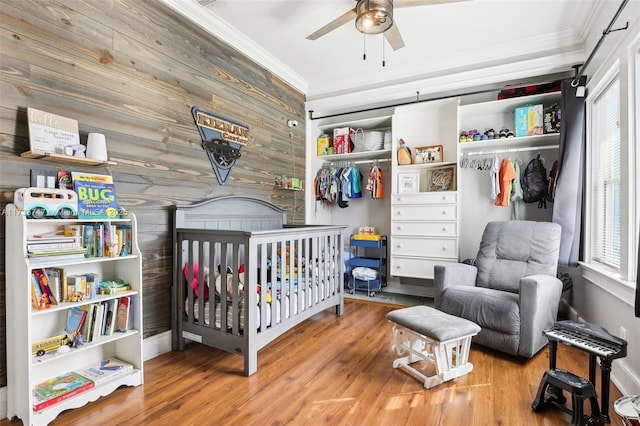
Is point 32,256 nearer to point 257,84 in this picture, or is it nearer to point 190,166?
point 190,166

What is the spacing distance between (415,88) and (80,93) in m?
3.14

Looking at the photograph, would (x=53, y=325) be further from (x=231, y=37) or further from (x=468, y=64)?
(x=468, y=64)

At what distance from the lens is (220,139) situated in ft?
9.40

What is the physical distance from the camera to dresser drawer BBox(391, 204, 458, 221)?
135 inches

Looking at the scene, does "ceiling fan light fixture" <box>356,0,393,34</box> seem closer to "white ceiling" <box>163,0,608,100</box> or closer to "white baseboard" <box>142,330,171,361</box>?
"white ceiling" <box>163,0,608,100</box>

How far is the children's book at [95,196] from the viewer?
1778 millimetres

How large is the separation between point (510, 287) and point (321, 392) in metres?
1.81

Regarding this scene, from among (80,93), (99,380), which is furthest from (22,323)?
(80,93)

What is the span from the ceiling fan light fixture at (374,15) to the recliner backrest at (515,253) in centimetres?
195

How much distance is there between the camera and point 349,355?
2.32 m

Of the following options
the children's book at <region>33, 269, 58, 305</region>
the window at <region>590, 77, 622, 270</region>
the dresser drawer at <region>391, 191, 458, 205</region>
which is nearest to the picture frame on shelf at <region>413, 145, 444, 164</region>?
the dresser drawer at <region>391, 191, 458, 205</region>

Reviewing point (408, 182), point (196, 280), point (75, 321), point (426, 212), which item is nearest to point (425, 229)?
point (426, 212)

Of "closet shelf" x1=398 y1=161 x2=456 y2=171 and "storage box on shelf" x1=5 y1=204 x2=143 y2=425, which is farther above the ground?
"closet shelf" x1=398 y1=161 x2=456 y2=171

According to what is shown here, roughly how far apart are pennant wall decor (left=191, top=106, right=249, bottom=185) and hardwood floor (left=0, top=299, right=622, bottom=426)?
5.00ft
